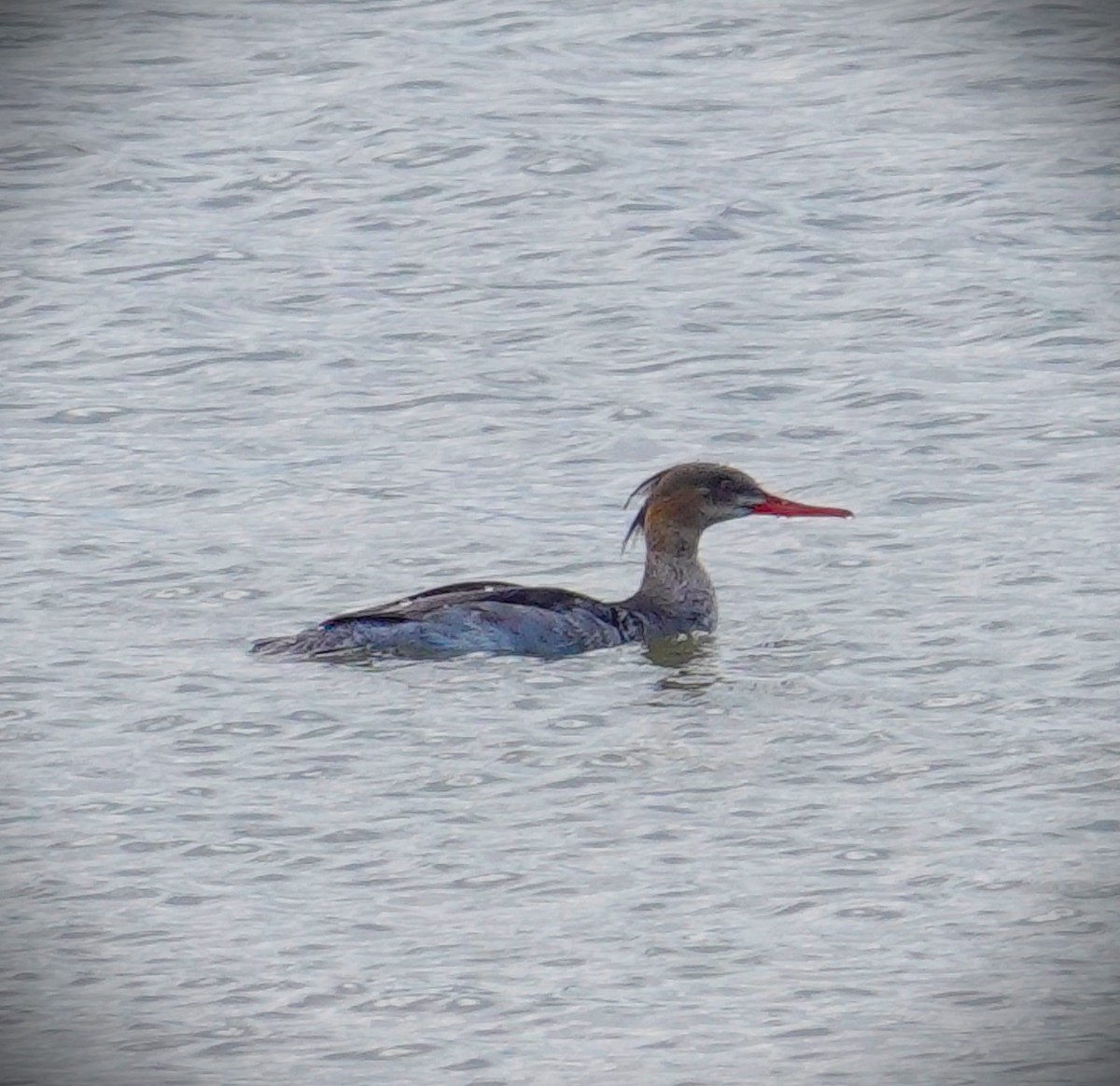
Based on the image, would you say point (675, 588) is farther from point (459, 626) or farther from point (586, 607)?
point (459, 626)

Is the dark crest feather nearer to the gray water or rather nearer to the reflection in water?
the gray water

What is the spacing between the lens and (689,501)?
11.5 m

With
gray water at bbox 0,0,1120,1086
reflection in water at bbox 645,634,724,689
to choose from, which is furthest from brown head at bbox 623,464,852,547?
reflection in water at bbox 645,634,724,689

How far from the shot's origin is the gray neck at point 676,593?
11141 mm

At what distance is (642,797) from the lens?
887cm

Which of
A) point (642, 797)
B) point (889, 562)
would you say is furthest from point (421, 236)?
point (642, 797)

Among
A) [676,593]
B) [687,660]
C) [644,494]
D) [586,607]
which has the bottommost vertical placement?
[687,660]

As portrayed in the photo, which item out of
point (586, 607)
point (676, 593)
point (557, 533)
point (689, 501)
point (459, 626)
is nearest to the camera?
point (459, 626)

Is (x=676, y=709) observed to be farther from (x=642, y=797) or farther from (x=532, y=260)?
(x=532, y=260)

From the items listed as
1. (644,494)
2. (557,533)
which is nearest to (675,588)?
(644,494)

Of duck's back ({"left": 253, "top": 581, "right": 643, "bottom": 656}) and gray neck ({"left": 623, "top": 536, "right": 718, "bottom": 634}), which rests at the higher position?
duck's back ({"left": 253, "top": 581, "right": 643, "bottom": 656})

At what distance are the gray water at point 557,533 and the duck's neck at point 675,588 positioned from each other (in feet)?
0.59

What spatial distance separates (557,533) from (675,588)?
0.90 metres

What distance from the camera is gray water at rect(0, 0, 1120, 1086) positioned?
24.4 feet
